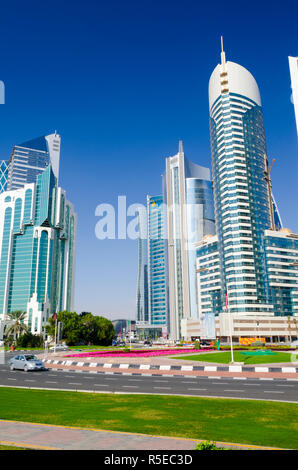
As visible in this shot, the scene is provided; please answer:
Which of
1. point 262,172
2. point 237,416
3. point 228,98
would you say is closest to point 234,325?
point 262,172

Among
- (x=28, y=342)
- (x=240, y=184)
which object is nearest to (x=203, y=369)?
(x=28, y=342)

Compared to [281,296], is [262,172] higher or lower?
higher

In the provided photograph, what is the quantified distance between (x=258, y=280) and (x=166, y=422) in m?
130

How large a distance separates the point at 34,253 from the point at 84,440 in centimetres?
17507

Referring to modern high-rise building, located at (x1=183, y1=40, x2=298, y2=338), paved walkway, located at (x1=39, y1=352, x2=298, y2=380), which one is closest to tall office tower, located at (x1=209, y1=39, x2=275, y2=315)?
modern high-rise building, located at (x1=183, y1=40, x2=298, y2=338)

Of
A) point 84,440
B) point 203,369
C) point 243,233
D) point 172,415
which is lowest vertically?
point 203,369

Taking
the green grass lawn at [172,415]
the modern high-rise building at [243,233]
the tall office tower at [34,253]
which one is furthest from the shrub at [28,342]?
the green grass lawn at [172,415]

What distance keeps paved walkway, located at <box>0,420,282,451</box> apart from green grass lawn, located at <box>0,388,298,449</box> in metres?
0.61

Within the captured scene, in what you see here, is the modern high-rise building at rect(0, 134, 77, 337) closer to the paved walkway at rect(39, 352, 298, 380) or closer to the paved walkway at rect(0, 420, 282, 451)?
the paved walkway at rect(39, 352, 298, 380)

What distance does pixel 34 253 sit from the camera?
573 ft

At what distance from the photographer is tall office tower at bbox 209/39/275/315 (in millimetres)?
132625

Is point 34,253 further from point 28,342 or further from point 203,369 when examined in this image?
point 203,369
